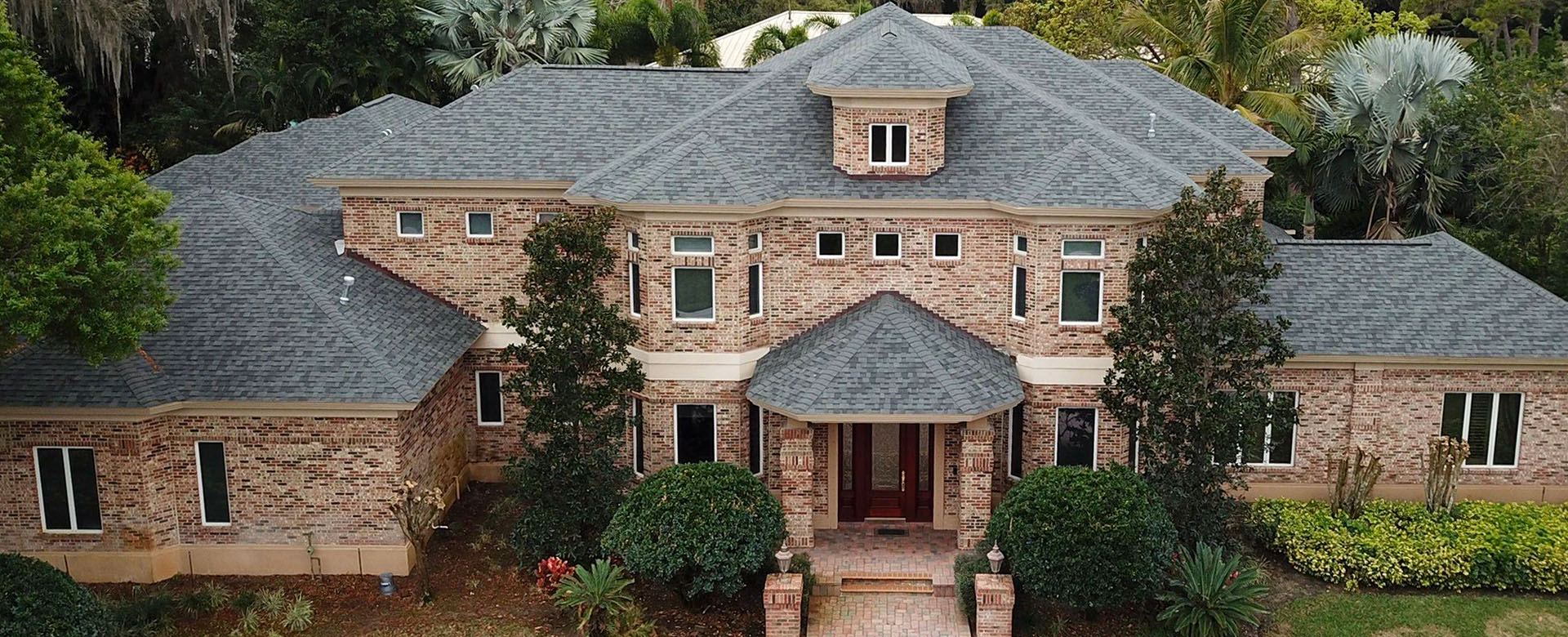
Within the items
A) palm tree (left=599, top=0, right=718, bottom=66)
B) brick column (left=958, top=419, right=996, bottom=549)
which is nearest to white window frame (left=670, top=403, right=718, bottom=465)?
brick column (left=958, top=419, right=996, bottom=549)

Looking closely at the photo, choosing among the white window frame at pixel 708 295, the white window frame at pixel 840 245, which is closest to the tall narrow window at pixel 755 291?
the white window frame at pixel 708 295

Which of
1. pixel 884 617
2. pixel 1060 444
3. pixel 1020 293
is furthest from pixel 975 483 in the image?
pixel 1020 293

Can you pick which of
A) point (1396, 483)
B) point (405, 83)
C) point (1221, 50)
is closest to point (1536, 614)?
point (1396, 483)

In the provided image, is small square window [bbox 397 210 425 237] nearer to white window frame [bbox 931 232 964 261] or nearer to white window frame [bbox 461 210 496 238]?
white window frame [bbox 461 210 496 238]

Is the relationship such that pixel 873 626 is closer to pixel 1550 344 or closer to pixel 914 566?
pixel 914 566

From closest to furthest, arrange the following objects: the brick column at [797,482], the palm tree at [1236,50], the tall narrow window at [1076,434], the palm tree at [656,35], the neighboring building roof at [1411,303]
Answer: the brick column at [797,482], the tall narrow window at [1076,434], the neighboring building roof at [1411,303], the palm tree at [1236,50], the palm tree at [656,35]

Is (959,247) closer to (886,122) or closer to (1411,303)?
(886,122)

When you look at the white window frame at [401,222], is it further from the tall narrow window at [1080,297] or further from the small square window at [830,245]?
the tall narrow window at [1080,297]
